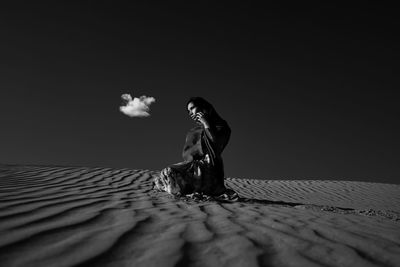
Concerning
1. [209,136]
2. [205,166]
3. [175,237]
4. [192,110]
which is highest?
[192,110]

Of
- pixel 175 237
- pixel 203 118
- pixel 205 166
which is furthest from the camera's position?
pixel 205 166

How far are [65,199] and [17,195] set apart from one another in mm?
481

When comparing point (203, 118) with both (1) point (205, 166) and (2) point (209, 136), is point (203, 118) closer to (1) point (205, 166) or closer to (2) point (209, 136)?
(2) point (209, 136)

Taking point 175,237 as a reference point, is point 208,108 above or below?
above

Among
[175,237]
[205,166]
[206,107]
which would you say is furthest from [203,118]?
[175,237]

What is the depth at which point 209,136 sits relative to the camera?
13.3 ft

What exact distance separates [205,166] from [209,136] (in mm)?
425

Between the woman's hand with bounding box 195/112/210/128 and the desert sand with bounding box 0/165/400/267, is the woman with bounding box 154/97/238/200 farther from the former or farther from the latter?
the desert sand with bounding box 0/165/400/267

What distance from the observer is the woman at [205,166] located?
160 inches

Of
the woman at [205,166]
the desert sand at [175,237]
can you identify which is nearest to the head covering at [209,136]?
the woman at [205,166]

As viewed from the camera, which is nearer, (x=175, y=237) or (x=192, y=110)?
(x=175, y=237)

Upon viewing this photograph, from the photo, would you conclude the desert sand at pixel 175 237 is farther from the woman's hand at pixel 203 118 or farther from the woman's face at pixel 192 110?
the woman's face at pixel 192 110

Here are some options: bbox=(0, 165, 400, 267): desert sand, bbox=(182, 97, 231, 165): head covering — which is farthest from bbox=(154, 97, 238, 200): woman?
bbox=(0, 165, 400, 267): desert sand

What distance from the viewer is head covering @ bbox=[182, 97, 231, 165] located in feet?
13.3
